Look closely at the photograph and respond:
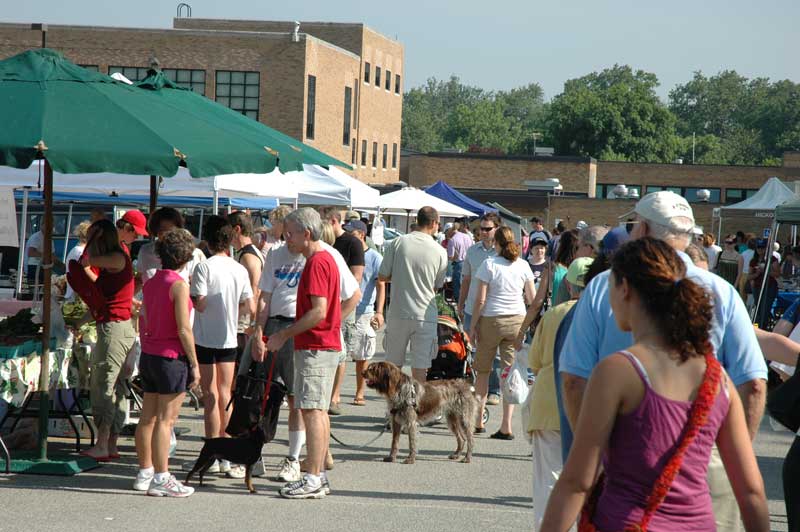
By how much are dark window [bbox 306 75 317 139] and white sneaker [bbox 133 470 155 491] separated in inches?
1592

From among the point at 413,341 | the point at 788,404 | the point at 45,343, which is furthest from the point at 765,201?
the point at 788,404

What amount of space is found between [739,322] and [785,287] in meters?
15.1

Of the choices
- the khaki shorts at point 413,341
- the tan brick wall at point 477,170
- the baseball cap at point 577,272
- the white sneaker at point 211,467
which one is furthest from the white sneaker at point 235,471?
the tan brick wall at point 477,170

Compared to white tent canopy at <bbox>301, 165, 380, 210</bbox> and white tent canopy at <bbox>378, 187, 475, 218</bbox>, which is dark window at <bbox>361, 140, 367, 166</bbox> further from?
white tent canopy at <bbox>301, 165, 380, 210</bbox>

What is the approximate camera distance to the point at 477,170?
6397 centimetres

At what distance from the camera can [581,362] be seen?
3.86m

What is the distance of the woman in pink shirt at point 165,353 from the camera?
7.06 metres

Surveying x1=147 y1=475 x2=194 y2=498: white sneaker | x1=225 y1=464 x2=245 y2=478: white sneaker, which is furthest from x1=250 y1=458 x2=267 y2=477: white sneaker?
x1=147 y1=475 x2=194 y2=498: white sneaker

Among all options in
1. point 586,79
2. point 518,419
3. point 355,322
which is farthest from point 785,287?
point 586,79

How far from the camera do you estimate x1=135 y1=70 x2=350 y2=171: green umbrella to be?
855 cm

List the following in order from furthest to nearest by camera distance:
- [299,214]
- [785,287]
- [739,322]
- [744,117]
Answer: [744,117], [785,287], [299,214], [739,322]

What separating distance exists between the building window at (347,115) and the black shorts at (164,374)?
45796 millimetres

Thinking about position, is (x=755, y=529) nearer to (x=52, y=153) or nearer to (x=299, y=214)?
(x=299, y=214)

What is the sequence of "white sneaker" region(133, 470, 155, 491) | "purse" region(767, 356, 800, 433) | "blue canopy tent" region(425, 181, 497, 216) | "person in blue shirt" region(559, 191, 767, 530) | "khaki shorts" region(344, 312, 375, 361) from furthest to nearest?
"blue canopy tent" region(425, 181, 497, 216) → "khaki shorts" region(344, 312, 375, 361) → "white sneaker" region(133, 470, 155, 491) → "purse" region(767, 356, 800, 433) → "person in blue shirt" region(559, 191, 767, 530)
